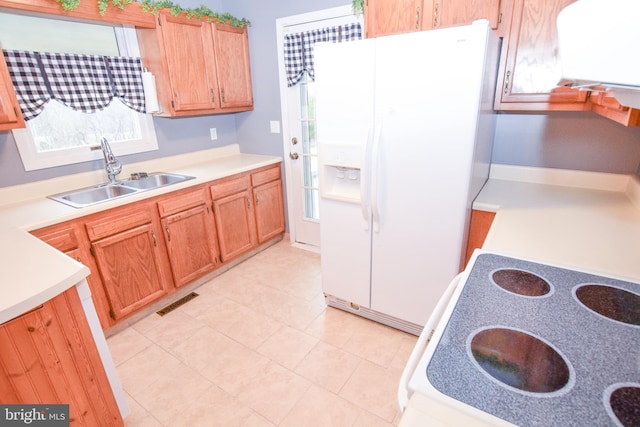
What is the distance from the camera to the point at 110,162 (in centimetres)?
245

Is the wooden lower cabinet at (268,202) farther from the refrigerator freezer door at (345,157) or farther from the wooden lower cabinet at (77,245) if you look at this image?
the wooden lower cabinet at (77,245)

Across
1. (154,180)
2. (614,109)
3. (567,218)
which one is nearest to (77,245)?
(154,180)

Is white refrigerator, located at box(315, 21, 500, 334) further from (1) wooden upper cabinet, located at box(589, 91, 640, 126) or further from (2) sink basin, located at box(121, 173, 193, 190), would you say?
(2) sink basin, located at box(121, 173, 193, 190)

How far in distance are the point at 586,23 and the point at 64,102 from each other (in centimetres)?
280

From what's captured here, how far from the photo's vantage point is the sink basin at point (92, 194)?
227cm

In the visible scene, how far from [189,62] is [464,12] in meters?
2.04

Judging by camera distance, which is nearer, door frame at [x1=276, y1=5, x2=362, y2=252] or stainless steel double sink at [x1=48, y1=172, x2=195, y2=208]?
stainless steel double sink at [x1=48, y1=172, x2=195, y2=208]

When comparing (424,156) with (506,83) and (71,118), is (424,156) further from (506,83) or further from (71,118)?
(71,118)

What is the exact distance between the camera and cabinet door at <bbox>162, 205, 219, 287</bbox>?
2.49 meters

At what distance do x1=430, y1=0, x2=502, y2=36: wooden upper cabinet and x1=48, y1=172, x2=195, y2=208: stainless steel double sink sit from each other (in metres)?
2.03

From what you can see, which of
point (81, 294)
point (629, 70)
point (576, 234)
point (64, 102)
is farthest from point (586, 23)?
point (64, 102)

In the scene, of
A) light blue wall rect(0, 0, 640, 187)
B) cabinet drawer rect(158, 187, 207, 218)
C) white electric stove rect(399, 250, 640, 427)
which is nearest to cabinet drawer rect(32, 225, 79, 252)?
cabinet drawer rect(158, 187, 207, 218)

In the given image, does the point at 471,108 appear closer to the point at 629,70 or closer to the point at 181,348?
the point at 629,70

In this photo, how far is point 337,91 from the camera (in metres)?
1.91
